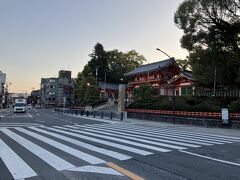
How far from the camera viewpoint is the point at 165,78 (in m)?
59.9

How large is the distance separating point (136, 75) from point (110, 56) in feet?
83.2

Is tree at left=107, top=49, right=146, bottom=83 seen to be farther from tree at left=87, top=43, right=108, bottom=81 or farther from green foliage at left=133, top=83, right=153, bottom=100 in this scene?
green foliage at left=133, top=83, right=153, bottom=100

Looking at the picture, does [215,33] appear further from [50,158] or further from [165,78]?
[50,158]

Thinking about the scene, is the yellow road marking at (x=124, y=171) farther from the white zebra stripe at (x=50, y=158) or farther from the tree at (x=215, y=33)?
the tree at (x=215, y=33)

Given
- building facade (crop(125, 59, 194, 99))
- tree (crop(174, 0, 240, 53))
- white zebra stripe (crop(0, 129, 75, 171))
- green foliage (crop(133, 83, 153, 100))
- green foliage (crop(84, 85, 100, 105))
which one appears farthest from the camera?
green foliage (crop(84, 85, 100, 105))

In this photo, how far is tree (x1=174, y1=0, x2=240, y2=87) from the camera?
114ft

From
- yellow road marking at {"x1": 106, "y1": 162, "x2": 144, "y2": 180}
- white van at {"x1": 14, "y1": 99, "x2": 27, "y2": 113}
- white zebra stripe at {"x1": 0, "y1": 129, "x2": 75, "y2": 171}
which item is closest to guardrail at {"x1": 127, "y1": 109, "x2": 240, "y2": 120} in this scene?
white zebra stripe at {"x1": 0, "y1": 129, "x2": 75, "y2": 171}

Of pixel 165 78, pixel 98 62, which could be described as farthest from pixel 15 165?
pixel 98 62

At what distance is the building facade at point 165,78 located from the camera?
5297 cm

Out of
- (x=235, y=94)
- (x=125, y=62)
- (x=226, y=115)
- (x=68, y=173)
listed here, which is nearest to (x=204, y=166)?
(x=68, y=173)

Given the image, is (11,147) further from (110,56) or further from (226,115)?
(110,56)

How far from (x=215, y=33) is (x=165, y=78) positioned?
24.6 meters

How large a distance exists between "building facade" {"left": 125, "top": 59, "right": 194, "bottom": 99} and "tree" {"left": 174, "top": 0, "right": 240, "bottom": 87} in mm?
11632

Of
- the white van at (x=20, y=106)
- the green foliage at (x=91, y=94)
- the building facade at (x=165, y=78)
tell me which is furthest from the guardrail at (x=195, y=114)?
the green foliage at (x=91, y=94)
